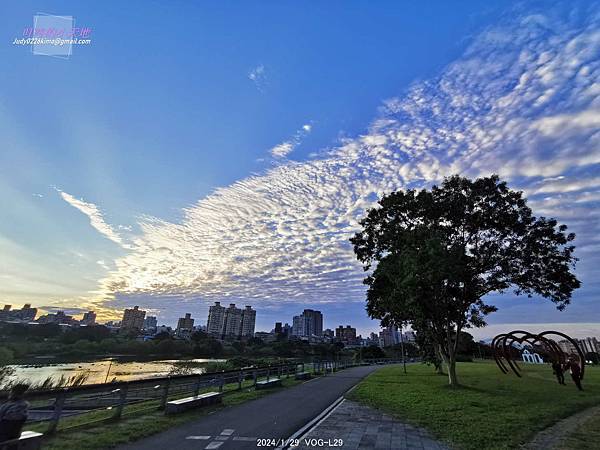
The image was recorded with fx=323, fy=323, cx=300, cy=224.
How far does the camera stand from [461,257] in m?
19.2

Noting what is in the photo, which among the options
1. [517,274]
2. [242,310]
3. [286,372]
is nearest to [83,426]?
[286,372]

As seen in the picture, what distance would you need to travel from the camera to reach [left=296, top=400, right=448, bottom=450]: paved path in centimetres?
686

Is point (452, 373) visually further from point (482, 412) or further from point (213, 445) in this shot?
point (213, 445)

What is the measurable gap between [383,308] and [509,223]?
9917 mm

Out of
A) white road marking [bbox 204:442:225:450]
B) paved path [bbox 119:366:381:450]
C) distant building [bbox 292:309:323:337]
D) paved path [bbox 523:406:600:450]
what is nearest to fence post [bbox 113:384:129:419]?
paved path [bbox 119:366:381:450]

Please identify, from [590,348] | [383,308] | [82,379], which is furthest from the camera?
[590,348]

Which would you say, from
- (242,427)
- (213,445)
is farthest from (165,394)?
(213,445)

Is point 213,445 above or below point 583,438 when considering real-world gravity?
below

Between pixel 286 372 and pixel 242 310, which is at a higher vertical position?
pixel 242 310

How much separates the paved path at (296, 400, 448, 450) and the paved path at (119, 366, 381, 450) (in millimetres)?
664

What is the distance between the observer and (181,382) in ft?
37.6

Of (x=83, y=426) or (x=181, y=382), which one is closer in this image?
(x=83, y=426)

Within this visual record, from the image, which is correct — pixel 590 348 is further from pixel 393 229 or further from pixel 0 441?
pixel 0 441

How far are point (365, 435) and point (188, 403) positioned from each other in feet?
→ 18.2
